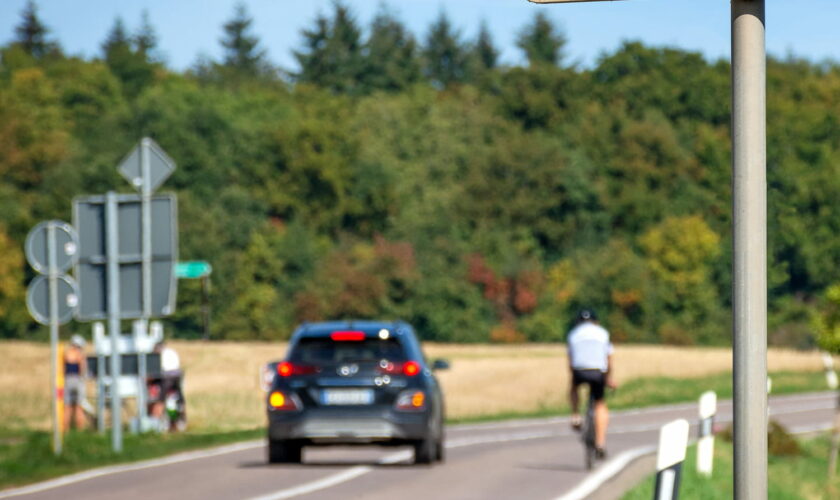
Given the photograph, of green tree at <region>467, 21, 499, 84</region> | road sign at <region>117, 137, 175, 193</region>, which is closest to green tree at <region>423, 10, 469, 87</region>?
green tree at <region>467, 21, 499, 84</region>

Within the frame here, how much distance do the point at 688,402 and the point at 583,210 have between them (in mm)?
62934

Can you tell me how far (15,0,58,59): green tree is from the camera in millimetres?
156125

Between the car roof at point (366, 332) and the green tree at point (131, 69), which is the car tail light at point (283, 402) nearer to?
the car roof at point (366, 332)

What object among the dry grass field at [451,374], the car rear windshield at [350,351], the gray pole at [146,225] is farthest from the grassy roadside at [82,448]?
the dry grass field at [451,374]

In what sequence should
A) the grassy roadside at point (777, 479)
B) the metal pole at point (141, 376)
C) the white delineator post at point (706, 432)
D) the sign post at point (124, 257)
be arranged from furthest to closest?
the metal pole at point (141, 376), the sign post at point (124, 257), the white delineator post at point (706, 432), the grassy roadside at point (777, 479)

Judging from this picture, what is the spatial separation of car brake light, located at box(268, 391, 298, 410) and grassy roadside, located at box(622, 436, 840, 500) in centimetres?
395

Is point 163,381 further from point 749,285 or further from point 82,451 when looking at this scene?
point 749,285

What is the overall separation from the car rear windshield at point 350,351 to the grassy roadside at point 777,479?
10.6 ft

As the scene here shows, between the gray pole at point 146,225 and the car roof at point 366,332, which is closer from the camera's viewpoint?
the car roof at point 366,332

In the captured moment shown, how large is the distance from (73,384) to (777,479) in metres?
13.3

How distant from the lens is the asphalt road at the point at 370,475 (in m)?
16.2

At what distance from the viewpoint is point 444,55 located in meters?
158

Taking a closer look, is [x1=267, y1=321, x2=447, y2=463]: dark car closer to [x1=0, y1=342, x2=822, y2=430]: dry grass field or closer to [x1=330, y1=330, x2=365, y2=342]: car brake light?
[x1=330, y1=330, x2=365, y2=342]: car brake light

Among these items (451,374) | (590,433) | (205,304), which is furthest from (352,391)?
(205,304)
